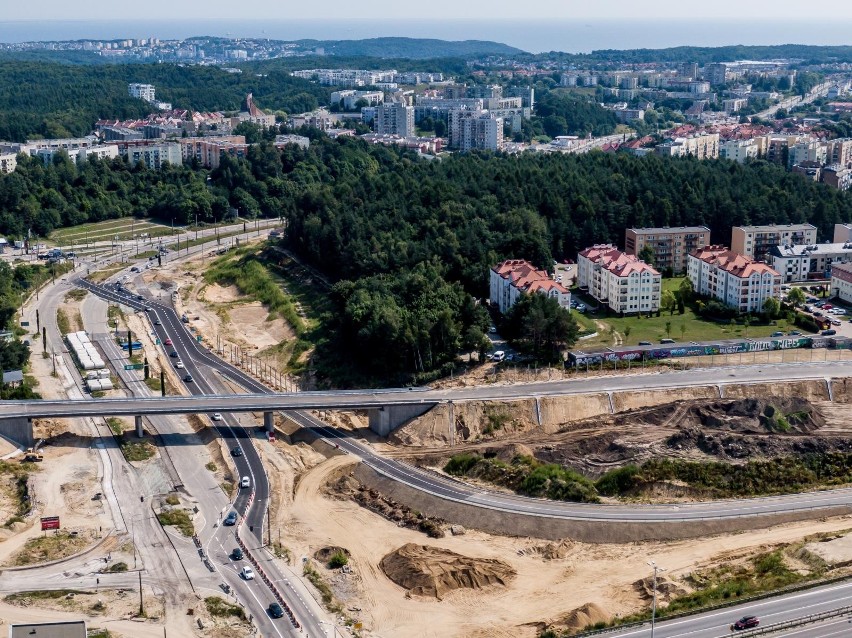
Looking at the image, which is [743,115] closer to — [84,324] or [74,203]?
[74,203]

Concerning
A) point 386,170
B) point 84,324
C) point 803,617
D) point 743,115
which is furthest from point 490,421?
point 743,115

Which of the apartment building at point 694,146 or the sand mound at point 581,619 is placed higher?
the apartment building at point 694,146

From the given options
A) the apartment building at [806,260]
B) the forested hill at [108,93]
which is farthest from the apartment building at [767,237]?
the forested hill at [108,93]

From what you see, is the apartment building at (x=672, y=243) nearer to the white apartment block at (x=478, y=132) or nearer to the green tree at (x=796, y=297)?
the green tree at (x=796, y=297)

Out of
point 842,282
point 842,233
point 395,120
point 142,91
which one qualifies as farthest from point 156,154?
point 842,282

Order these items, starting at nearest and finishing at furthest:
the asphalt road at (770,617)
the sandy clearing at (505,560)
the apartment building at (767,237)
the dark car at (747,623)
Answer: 1. the asphalt road at (770,617)
2. the dark car at (747,623)
3. the sandy clearing at (505,560)
4. the apartment building at (767,237)

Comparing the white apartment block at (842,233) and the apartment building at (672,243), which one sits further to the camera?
the white apartment block at (842,233)

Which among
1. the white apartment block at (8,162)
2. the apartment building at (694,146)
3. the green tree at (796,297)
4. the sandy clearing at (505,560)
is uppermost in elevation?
the apartment building at (694,146)
